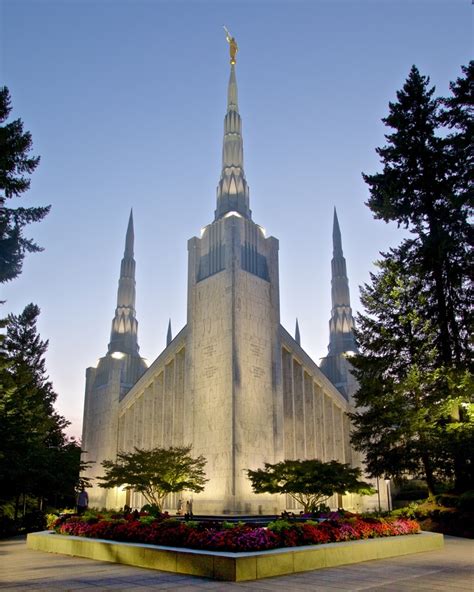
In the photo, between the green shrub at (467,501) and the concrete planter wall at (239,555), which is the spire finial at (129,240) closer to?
the green shrub at (467,501)

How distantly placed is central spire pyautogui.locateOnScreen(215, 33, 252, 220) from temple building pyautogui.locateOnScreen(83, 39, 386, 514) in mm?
92

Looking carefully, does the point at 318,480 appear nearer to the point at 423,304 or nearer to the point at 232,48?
the point at 423,304

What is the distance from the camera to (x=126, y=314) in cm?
5509

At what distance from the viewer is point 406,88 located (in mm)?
26688

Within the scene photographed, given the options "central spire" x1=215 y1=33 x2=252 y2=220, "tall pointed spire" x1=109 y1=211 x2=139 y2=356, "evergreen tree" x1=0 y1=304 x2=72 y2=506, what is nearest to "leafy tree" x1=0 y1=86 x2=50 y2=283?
"evergreen tree" x1=0 y1=304 x2=72 y2=506

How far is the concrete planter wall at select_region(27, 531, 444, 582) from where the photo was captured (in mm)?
9789

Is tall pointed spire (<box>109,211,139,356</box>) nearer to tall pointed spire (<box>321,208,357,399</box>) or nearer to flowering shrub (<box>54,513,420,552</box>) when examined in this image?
tall pointed spire (<box>321,208,357,399</box>)

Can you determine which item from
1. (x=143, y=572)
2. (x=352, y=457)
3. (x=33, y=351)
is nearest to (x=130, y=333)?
(x=33, y=351)

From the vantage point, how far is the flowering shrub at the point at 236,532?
10953mm

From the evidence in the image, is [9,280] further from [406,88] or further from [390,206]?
[406,88]

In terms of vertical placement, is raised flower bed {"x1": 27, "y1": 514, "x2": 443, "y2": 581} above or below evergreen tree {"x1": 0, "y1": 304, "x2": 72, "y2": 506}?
below

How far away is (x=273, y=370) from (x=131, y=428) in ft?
49.5

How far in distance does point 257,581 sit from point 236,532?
1.59 meters

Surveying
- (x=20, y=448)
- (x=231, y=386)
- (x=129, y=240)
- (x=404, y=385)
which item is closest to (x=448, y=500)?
(x=404, y=385)
